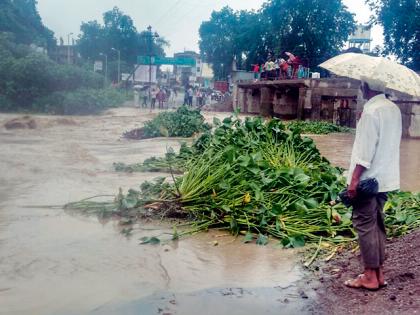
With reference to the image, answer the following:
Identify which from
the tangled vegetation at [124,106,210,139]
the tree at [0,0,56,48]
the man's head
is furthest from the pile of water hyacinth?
the tree at [0,0,56,48]

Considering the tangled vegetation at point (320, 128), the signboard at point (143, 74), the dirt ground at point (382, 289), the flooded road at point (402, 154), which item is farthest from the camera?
the signboard at point (143, 74)

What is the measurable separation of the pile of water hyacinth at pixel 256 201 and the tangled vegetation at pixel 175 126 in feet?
33.3

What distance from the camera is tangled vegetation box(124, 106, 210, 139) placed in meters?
16.9

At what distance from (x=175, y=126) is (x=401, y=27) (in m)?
13.4

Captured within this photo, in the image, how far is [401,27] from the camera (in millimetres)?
23500

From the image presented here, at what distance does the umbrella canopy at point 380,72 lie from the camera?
3.55 meters

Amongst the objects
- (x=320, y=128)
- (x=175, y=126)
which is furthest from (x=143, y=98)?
(x=175, y=126)

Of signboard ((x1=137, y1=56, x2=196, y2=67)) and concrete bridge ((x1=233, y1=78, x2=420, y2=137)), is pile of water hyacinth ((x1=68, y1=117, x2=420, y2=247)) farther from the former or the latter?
signboard ((x1=137, y1=56, x2=196, y2=67))

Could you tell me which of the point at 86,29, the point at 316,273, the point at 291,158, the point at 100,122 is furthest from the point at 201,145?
the point at 86,29

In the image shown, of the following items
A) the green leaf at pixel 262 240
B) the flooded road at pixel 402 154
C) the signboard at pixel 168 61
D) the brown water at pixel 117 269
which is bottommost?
the brown water at pixel 117 269

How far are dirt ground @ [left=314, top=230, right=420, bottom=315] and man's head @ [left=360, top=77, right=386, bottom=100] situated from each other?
139 centimetres

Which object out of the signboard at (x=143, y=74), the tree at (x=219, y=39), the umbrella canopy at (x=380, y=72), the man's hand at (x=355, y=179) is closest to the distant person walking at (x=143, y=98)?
the signboard at (x=143, y=74)

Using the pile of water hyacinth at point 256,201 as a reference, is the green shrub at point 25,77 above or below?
above

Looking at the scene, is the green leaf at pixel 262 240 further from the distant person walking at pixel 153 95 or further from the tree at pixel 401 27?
the distant person walking at pixel 153 95
